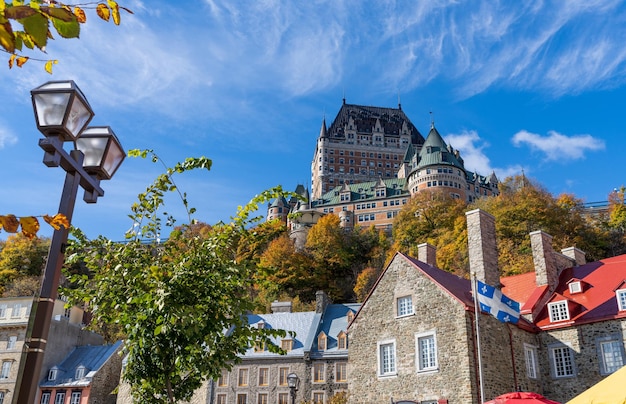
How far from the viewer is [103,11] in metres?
3.96

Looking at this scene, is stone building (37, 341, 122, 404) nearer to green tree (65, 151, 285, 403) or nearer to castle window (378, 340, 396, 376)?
castle window (378, 340, 396, 376)

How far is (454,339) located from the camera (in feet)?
81.4

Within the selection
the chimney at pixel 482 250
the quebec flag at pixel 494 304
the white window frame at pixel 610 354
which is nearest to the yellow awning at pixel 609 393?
the quebec flag at pixel 494 304

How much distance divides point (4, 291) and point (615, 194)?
274 feet

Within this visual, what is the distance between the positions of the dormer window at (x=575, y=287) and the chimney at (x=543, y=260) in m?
1.13

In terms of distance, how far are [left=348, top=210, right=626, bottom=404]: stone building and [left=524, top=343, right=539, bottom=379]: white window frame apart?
0.05 meters

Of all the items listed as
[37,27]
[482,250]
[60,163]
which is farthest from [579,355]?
[37,27]

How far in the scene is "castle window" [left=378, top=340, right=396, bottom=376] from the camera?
27.0 meters

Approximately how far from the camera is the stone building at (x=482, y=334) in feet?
81.0

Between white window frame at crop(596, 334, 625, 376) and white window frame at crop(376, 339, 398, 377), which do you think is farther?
white window frame at crop(376, 339, 398, 377)

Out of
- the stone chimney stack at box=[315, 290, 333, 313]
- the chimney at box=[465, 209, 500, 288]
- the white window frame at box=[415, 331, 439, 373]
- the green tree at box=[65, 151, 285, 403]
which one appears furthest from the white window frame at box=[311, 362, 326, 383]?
the green tree at box=[65, 151, 285, 403]

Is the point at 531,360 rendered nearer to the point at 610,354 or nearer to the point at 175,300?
the point at 610,354

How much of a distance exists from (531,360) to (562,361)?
130cm

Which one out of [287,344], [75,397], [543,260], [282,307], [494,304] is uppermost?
[282,307]
